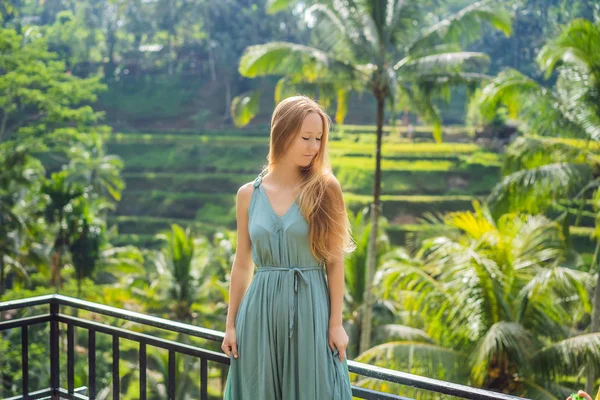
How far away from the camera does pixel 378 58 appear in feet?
38.6

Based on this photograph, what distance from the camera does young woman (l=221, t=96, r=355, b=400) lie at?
75.4 inches

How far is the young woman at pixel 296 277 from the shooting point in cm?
192

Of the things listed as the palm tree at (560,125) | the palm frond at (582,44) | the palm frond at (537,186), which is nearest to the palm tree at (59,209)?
the palm tree at (560,125)

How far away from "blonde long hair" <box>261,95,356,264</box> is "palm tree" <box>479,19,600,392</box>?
7326mm

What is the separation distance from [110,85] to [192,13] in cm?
601

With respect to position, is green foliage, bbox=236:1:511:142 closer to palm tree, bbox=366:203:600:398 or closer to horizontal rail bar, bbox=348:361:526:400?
palm tree, bbox=366:203:600:398

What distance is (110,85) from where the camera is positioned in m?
38.4

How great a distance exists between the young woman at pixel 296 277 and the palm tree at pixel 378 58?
947cm

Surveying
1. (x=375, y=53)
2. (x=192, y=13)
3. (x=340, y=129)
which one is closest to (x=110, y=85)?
(x=192, y=13)

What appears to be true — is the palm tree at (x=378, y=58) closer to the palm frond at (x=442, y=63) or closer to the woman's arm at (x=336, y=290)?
the palm frond at (x=442, y=63)

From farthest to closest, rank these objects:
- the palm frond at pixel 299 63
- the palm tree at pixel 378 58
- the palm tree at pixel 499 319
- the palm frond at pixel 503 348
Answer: the palm frond at pixel 299 63 < the palm tree at pixel 378 58 < the palm tree at pixel 499 319 < the palm frond at pixel 503 348

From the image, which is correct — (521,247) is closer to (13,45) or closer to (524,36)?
(13,45)

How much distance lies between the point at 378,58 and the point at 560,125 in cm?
354

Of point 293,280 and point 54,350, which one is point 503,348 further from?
point 293,280
